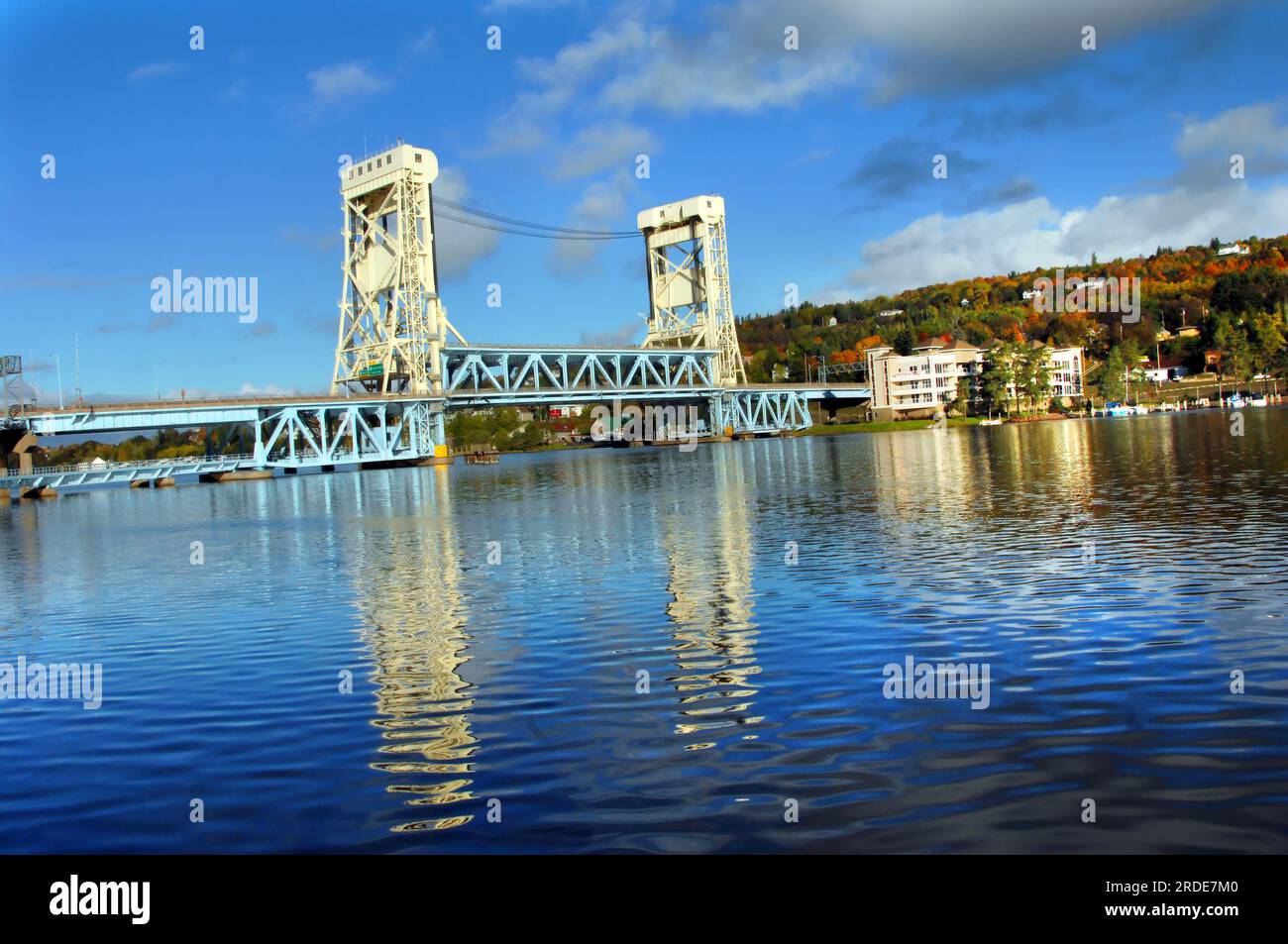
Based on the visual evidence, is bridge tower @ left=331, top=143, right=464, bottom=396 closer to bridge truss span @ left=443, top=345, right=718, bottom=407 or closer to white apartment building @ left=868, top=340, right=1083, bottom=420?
bridge truss span @ left=443, top=345, right=718, bottom=407

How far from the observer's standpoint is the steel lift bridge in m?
70.1

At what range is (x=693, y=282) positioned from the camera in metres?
119

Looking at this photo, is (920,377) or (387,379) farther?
(920,377)

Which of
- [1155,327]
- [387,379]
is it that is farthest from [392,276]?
[1155,327]

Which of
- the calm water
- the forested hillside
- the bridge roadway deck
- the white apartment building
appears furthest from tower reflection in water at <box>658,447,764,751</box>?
the forested hillside

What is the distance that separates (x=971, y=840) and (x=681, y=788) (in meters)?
1.98

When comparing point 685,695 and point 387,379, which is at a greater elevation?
point 387,379

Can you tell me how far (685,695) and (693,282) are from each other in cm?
11149

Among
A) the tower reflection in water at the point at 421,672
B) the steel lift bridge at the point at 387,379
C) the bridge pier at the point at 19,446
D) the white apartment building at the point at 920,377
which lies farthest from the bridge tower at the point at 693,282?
the tower reflection in water at the point at 421,672

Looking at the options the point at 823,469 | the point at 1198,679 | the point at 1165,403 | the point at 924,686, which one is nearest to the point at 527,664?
the point at 924,686

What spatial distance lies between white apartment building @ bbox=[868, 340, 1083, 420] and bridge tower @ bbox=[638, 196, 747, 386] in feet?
98.5

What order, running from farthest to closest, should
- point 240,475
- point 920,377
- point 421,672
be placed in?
point 920,377
point 240,475
point 421,672

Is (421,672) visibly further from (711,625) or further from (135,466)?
(135,466)
